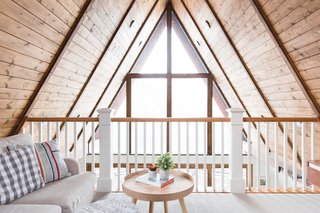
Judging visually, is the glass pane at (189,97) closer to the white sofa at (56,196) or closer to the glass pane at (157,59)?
the glass pane at (157,59)

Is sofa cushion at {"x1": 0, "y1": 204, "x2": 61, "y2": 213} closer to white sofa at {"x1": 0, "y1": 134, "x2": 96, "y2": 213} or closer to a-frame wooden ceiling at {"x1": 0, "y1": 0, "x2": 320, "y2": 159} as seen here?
white sofa at {"x1": 0, "y1": 134, "x2": 96, "y2": 213}

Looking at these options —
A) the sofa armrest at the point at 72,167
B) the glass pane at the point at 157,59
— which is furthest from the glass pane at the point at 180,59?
the sofa armrest at the point at 72,167

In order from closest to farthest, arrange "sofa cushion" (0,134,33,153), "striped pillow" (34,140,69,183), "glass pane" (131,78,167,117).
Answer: "sofa cushion" (0,134,33,153), "striped pillow" (34,140,69,183), "glass pane" (131,78,167,117)

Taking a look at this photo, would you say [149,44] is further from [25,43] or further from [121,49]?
[25,43]

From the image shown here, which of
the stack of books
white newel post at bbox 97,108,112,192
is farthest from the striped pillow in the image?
the stack of books

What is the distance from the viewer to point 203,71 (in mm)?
5043

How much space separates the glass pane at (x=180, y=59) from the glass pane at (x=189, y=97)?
23 centimetres

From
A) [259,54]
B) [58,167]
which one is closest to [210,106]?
[259,54]

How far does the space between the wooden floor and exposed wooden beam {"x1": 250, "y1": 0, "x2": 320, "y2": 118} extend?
1003 mm

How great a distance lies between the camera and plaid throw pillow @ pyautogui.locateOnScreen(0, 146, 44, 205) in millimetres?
1567

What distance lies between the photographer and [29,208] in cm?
144

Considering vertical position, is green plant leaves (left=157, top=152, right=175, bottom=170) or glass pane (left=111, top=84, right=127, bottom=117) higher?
glass pane (left=111, top=84, right=127, bottom=117)

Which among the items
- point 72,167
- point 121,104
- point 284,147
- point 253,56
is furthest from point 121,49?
point 284,147

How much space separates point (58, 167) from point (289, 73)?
268cm
